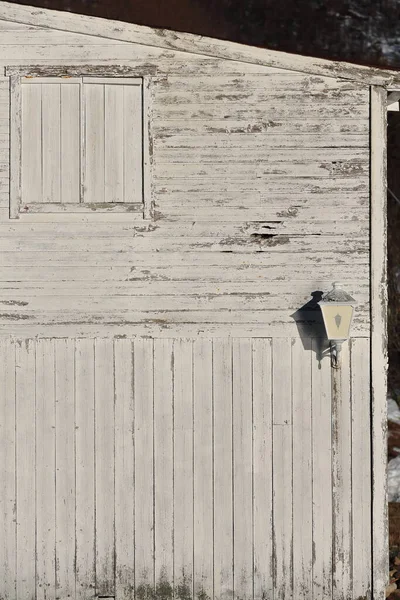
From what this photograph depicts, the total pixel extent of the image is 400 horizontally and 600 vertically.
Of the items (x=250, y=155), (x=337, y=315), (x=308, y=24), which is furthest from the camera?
(x=308, y=24)

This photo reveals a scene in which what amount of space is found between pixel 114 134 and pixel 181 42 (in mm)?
959

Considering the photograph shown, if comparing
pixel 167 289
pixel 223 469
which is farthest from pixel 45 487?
pixel 167 289

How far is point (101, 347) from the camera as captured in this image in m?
6.73

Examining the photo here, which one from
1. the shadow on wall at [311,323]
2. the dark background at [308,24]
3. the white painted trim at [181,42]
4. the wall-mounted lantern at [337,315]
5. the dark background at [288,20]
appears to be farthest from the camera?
A: the dark background at [308,24]

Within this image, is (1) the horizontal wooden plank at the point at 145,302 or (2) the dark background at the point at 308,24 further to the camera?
(2) the dark background at the point at 308,24

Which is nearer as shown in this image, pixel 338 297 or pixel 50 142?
pixel 338 297

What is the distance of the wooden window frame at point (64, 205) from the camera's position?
6673 mm

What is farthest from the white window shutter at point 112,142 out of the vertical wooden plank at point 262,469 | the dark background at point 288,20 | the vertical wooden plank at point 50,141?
the dark background at point 288,20

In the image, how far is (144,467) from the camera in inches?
264

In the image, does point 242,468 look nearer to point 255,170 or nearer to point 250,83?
point 255,170

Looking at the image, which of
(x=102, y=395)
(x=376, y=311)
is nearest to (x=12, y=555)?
(x=102, y=395)

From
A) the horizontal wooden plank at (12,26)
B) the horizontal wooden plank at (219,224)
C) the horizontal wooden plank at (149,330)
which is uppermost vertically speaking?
the horizontal wooden plank at (12,26)

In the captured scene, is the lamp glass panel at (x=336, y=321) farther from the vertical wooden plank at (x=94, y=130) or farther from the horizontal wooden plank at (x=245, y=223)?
the vertical wooden plank at (x=94, y=130)

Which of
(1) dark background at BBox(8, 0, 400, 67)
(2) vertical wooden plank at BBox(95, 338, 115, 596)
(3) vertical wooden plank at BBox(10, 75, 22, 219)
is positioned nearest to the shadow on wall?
(2) vertical wooden plank at BBox(95, 338, 115, 596)
